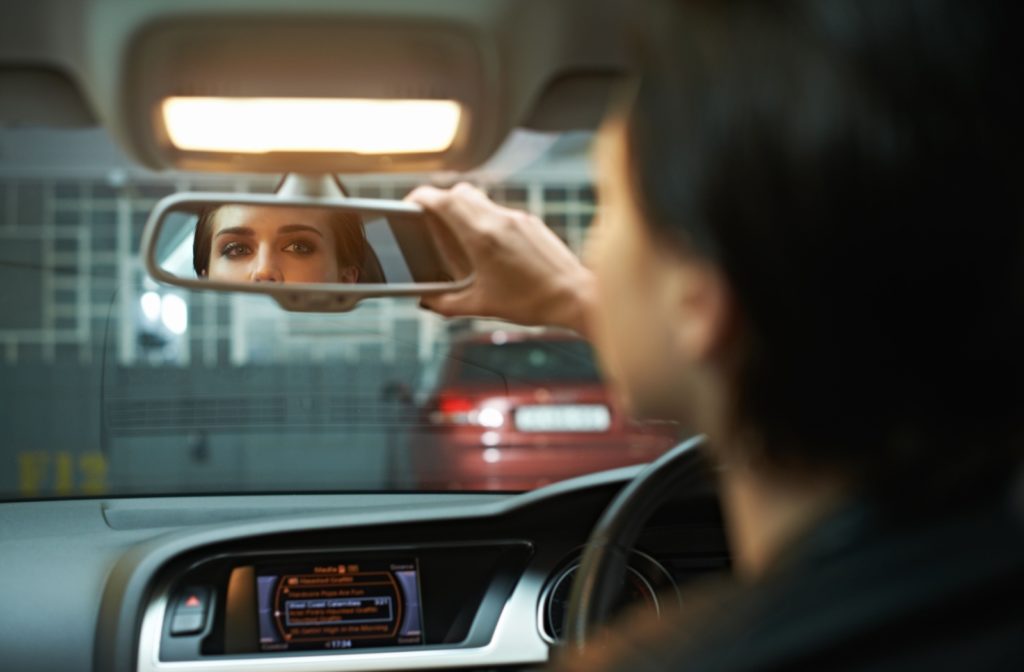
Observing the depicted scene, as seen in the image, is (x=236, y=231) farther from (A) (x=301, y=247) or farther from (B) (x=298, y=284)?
(B) (x=298, y=284)

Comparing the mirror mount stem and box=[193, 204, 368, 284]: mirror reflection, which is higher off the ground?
box=[193, 204, 368, 284]: mirror reflection

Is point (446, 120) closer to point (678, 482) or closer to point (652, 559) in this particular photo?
point (678, 482)

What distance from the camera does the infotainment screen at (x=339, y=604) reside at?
3.80 metres

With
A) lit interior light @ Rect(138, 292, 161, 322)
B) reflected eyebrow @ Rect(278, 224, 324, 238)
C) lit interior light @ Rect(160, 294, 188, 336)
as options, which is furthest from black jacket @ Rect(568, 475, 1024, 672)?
lit interior light @ Rect(160, 294, 188, 336)

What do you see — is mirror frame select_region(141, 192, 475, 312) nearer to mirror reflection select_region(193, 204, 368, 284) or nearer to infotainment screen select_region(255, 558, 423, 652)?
mirror reflection select_region(193, 204, 368, 284)

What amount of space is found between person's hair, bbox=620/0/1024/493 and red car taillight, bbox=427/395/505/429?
5.20m

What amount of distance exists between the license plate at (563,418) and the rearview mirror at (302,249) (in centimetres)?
419

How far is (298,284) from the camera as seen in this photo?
1.89 meters

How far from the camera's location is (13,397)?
509 cm

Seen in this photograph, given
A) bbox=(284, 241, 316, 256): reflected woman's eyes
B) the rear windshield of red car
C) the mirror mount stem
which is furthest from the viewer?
the rear windshield of red car

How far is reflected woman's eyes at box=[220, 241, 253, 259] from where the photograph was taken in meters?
2.14

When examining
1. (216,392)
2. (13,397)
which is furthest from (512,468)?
(13,397)

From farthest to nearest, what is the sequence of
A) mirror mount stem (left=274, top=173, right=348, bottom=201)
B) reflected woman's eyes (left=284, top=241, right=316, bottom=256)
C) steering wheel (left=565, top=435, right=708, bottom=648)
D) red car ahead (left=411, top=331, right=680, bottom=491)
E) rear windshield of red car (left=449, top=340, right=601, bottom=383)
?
rear windshield of red car (left=449, top=340, right=601, bottom=383)
red car ahead (left=411, top=331, right=680, bottom=491)
steering wheel (left=565, top=435, right=708, bottom=648)
reflected woman's eyes (left=284, top=241, right=316, bottom=256)
mirror mount stem (left=274, top=173, right=348, bottom=201)

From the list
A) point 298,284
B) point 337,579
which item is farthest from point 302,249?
point 337,579
